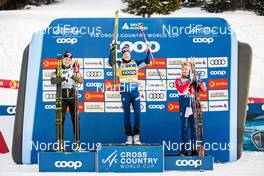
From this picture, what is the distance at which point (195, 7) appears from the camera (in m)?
37.6

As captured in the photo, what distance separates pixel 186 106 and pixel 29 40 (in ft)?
51.7

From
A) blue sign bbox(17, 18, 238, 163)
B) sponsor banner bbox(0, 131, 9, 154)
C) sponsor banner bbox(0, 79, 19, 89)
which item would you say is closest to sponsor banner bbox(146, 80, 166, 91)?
blue sign bbox(17, 18, 238, 163)

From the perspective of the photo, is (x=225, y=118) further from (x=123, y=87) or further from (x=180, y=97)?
(x=123, y=87)

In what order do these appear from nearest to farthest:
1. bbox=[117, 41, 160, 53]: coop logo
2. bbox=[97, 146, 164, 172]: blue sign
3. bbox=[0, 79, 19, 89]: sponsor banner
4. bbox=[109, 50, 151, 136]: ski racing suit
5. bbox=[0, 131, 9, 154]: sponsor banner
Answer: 1. bbox=[97, 146, 164, 172]: blue sign
2. bbox=[109, 50, 151, 136]: ski racing suit
3. bbox=[117, 41, 160, 53]: coop logo
4. bbox=[0, 131, 9, 154]: sponsor banner
5. bbox=[0, 79, 19, 89]: sponsor banner

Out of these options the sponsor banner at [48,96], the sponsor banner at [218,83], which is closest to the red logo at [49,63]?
the sponsor banner at [48,96]

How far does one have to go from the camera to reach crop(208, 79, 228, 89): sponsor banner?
935 cm

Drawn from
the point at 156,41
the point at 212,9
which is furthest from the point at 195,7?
the point at 156,41

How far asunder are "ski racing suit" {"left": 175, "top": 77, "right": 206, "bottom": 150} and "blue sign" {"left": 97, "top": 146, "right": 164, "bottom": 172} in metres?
0.69

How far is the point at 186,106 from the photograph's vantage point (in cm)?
878

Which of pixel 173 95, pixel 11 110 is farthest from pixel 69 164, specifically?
pixel 11 110

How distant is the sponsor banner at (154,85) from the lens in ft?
30.7

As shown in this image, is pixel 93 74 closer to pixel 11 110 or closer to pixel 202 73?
pixel 202 73

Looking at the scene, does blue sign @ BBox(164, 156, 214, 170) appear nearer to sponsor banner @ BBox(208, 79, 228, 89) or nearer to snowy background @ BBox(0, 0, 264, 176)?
snowy background @ BBox(0, 0, 264, 176)

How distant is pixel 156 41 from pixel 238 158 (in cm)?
236
